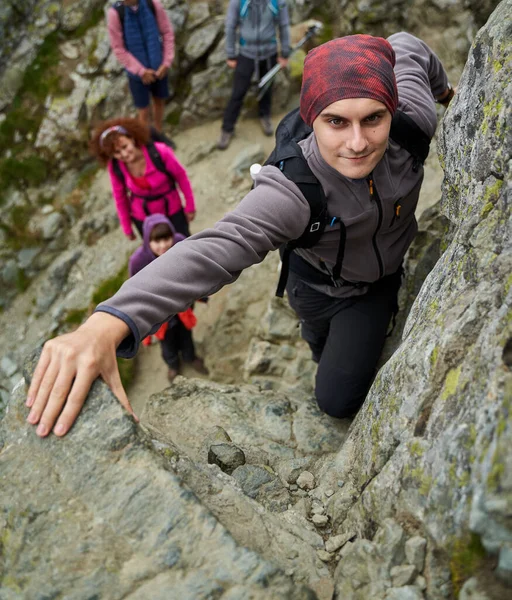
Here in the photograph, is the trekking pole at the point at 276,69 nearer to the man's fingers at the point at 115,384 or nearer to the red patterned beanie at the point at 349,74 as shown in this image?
the red patterned beanie at the point at 349,74

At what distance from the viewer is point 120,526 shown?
2871 millimetres

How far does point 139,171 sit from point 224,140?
5.33 m

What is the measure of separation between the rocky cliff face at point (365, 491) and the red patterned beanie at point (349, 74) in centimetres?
79

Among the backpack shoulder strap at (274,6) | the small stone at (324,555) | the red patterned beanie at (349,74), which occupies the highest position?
the backpack shoulder strap at (274,6)

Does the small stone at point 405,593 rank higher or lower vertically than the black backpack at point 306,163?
lower

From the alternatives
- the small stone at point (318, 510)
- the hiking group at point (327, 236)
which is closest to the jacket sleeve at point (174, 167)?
the hiking group at point (327, 236)

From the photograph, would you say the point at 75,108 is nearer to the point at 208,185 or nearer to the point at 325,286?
the point at 208,185

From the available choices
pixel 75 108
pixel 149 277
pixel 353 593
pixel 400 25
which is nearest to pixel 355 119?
pixel 149 277

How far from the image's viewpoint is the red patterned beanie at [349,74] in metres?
3.62

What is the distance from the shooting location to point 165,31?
34.8 ft

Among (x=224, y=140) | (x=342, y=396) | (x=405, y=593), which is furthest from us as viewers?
(x=224, y=140)

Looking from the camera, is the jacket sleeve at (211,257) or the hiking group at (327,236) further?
the jacket sleeve at (211,257)

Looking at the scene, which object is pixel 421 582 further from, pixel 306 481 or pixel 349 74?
pixel 349 74

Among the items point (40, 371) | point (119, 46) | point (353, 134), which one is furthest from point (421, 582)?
point (119, 46)
